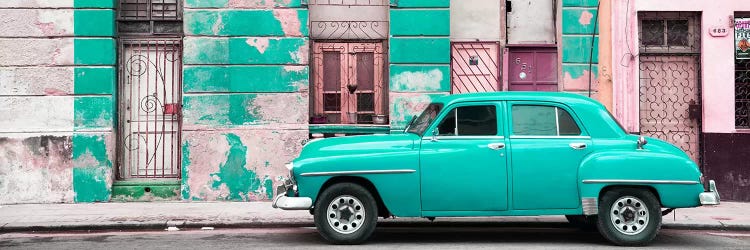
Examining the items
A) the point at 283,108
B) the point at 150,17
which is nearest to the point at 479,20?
the point at 283,108

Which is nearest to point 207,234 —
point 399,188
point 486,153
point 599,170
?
point 399,188

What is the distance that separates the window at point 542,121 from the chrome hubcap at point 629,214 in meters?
0.90

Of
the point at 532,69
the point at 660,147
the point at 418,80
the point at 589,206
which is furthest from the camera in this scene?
the point at 532,69

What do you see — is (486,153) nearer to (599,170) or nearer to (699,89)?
(599,170)

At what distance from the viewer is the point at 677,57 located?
46.5ft

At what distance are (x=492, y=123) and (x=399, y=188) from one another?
126cm

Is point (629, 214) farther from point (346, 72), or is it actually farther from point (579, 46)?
point (346, 72)

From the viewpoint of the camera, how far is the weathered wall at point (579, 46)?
1396 cm

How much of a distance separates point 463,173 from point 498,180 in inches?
15.2

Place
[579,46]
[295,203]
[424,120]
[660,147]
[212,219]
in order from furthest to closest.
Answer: [579,46], [212,219], [424,120], [660,147], [295,203]

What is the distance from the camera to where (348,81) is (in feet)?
47.1

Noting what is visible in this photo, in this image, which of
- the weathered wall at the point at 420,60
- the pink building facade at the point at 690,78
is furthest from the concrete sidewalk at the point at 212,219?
the weathered wall at the point at 420,60

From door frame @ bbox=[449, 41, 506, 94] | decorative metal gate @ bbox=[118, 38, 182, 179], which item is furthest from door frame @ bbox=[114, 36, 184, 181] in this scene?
door frame @ bbox=[449, 41, 506, 94]

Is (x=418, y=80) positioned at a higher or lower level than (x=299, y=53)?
lower
